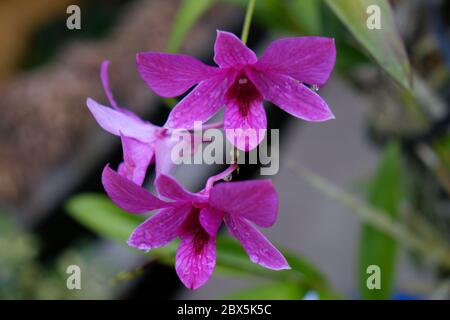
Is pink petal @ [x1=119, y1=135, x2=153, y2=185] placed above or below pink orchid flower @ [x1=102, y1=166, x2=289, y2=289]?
above

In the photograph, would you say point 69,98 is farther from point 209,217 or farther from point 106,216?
point 209,217

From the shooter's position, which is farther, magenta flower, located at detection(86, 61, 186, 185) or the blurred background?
the blurred background

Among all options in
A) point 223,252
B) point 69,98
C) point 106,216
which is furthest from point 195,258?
point 69,98

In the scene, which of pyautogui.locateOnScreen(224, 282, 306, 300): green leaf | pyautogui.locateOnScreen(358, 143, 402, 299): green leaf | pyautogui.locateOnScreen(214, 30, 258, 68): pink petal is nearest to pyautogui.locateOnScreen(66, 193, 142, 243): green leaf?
pyautogui.locateOnScreen(224, 282, 306, 300): green leaf

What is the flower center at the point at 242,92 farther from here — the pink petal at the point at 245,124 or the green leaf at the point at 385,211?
the green leaf at the point at 385,211

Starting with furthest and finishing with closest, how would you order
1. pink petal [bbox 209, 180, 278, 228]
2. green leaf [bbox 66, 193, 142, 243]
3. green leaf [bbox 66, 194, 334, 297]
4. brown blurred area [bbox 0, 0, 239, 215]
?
brown blurred area [bbox 0, 0, 239, 215] < green leaf [bbox 66, 193, 142, 243] < green leaf [bbox 66, 194, 334, 297] < pink petal [bbox 209, 180, 278, 228]

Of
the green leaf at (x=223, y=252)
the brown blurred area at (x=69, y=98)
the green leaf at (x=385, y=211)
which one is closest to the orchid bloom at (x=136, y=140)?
the green leaf at (x=223, y=252)

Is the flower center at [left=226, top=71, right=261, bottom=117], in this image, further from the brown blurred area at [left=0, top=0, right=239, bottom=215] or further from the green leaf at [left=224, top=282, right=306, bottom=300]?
the brown blurred area at [left=0, top=0, right=239, bottom=215]

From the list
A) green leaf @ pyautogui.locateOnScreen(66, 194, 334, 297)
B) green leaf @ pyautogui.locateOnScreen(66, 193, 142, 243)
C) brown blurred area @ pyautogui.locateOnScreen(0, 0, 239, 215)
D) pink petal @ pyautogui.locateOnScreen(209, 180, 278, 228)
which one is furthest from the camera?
brown blurred area @ pyautogui.locateOnScreen(0, 0, 239, 215)
